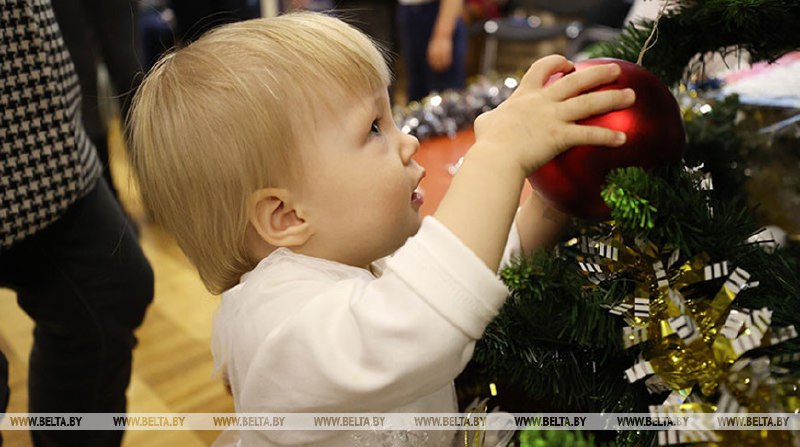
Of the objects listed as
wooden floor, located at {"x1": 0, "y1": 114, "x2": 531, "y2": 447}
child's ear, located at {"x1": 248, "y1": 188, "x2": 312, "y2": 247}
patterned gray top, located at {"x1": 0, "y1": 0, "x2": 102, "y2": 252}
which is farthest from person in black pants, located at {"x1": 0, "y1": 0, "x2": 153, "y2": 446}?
child's ear, located at {"x1": 248, "y1": 188, "x2": 312, "y2": 247}

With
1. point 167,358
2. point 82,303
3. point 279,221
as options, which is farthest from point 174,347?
point 279,221

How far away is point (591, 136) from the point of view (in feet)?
1.54

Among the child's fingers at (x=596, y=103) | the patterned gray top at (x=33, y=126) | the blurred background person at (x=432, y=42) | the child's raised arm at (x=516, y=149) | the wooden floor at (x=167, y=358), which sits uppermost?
the child's fingers at (x=596, y=103)

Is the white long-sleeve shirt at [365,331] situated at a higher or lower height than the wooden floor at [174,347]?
higher

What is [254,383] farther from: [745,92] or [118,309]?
[745,92]

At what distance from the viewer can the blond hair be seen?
0.57m

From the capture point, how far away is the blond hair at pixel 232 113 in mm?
572

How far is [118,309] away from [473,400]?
0.53m

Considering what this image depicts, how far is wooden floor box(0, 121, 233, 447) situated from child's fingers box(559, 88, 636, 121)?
89 centimetres

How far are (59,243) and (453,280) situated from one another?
24.0 inches

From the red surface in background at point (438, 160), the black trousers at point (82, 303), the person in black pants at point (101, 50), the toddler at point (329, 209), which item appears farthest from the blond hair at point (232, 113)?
the person in black pants at point (101, 50)

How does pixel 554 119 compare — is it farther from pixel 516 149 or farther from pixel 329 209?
pixel 329 209

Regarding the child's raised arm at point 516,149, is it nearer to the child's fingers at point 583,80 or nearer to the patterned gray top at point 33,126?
the child's fingers at point 583,80

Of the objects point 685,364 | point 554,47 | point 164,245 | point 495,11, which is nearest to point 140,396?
point 164,245
